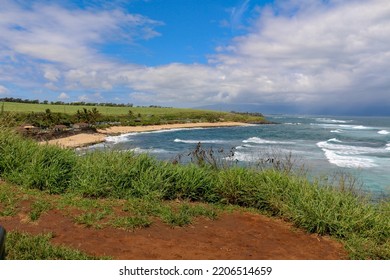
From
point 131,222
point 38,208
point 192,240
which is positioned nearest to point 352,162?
point 192,240

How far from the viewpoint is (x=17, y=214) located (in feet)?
21.4

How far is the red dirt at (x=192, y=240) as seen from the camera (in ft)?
17.6

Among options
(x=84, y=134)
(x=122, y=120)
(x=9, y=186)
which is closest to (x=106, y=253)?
(x=9, y=186)

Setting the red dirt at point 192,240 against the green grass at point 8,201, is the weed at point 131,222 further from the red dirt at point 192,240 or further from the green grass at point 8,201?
the green grass at point 8,201

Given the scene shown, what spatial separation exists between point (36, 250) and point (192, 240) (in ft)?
8.20

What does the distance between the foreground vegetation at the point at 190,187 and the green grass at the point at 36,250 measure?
145cm

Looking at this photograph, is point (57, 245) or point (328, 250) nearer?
point (57, 245)

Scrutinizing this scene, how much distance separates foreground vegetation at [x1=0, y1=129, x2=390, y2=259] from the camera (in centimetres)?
681

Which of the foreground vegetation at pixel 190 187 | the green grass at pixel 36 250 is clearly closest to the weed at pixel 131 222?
the foreground vegetation at pixel 190 187

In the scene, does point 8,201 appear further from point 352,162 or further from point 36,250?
point 352,162

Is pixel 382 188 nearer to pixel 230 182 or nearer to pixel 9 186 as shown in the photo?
pixel 230 182

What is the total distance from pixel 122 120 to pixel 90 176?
2908 inches

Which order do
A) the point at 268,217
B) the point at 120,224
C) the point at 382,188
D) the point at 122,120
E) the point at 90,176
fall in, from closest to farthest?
the point at 120,224
the point at 268,217
the point at 90,176
the point at 382,188
the point at 122,120

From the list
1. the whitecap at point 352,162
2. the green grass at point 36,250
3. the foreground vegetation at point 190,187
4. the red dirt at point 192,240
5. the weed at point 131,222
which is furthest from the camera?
the whitecap at point 352,162
